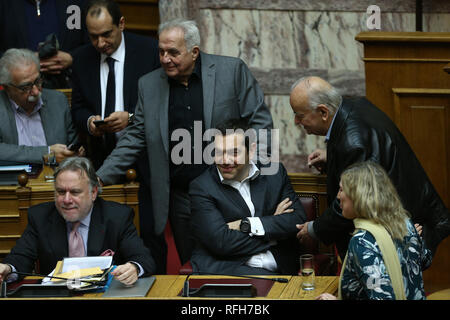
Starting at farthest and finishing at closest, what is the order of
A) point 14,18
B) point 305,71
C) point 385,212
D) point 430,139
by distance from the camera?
point 305,71 → point 14,18 → point 430,139 → point 385,212

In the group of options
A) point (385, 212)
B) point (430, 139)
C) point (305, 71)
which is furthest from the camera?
point (305, 71)

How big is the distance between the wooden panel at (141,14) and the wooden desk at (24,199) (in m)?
2.61

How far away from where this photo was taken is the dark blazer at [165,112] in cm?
481

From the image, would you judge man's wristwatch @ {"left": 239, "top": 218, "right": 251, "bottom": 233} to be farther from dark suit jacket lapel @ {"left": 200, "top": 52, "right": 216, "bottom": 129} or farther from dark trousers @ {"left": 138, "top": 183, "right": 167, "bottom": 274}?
dark trousers @ {"left": 138, "top": 183, "right": 167, "bottom": 274}

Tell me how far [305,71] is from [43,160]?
7.74 feet

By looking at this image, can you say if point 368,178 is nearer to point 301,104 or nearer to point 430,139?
point 301,104

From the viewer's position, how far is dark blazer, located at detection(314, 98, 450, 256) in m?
3.99

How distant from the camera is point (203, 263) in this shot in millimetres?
4238

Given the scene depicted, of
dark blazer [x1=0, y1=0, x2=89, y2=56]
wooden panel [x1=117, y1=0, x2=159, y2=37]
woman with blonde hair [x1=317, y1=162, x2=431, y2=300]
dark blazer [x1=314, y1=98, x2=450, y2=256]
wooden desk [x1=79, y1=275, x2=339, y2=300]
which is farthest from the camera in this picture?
wooden panel [x1=117, y1=0, x2=159, y2=37]

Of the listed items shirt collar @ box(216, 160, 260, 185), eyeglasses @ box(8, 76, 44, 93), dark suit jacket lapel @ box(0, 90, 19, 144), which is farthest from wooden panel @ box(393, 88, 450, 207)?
dark suit jacket lapel @ box(0, 90, 19, 144)

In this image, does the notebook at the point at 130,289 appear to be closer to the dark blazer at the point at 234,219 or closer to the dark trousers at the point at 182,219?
the dark blazer at the point at 234,219

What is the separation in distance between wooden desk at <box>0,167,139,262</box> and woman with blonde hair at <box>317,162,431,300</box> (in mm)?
1489

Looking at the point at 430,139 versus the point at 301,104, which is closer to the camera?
the point at 301,104

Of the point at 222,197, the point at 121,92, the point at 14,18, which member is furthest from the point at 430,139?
the point at 14,18
